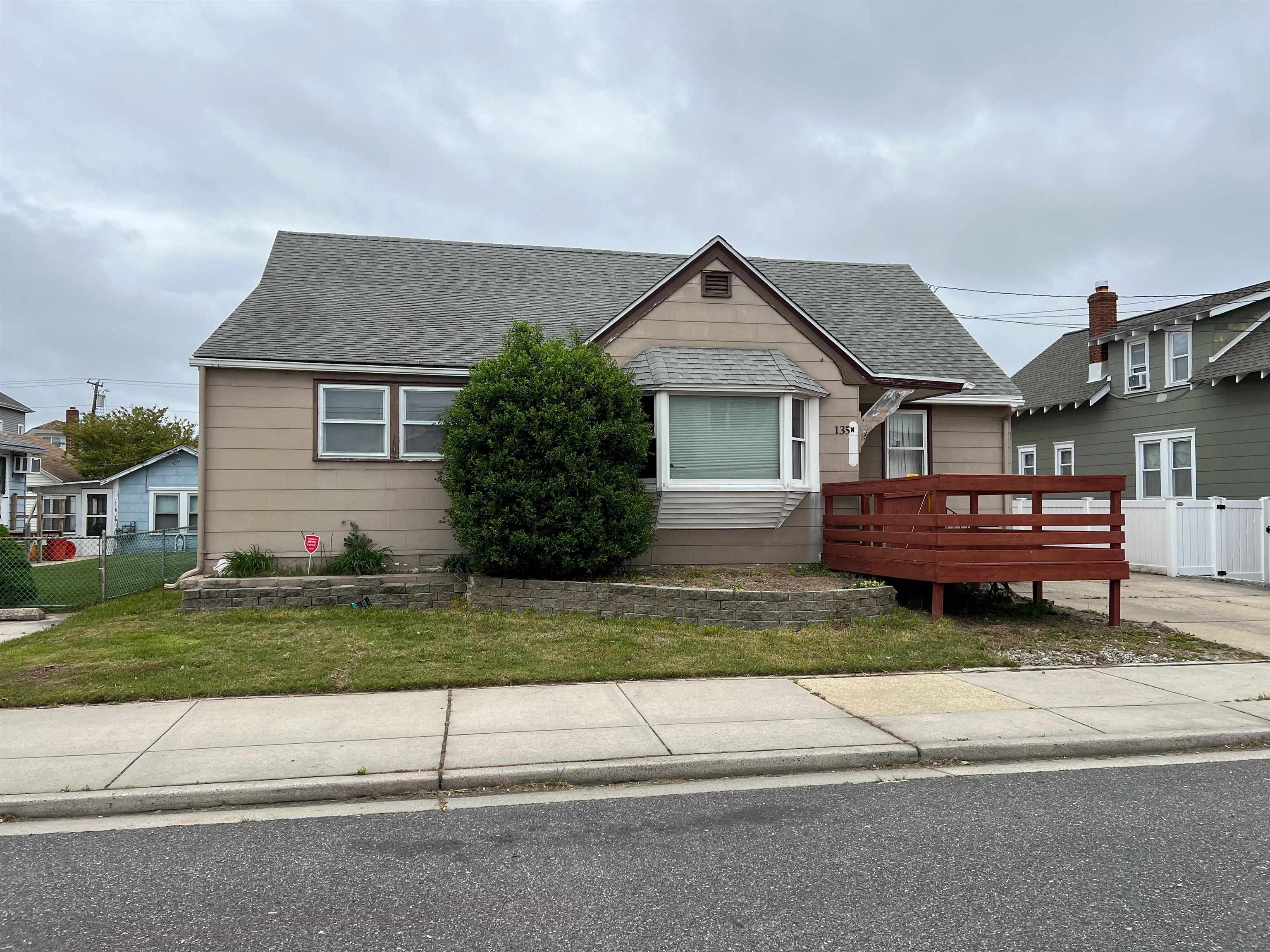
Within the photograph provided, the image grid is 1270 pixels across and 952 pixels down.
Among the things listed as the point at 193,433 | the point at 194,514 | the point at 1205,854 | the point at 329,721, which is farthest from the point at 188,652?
the point at 193,433

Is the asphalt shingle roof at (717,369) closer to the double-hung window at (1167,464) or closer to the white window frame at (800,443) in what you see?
the white window frame at (800,443)

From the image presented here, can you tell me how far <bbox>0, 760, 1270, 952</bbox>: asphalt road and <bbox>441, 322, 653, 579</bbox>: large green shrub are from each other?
5910 mm

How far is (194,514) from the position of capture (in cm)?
3203

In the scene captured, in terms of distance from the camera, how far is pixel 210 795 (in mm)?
5258

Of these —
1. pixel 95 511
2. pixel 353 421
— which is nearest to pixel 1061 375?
pixel 353 421

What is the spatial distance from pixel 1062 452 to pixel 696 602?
61.0ft

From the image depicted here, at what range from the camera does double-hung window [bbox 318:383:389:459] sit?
1365 cm

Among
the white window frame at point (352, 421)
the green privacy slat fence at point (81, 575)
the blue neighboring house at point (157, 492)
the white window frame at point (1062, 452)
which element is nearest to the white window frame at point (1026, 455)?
the white window frame at point (1062, 452)

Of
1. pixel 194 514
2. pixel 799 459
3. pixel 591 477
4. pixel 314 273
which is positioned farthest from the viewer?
pixel 194 514

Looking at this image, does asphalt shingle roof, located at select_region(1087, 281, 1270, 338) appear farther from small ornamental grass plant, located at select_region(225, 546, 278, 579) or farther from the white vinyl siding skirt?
small ornamental grass plant, located at select_region(225, 546, 278, 579)

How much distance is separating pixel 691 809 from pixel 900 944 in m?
1.78

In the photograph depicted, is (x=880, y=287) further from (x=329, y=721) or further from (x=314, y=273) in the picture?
(x=329, y=721)

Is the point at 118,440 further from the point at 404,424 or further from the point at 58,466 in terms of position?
the point at 404,424

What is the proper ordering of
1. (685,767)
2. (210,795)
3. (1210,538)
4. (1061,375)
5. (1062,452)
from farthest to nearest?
(1061,375) < (1062,452) < (1210,538) < (685,767) < (210,795)
